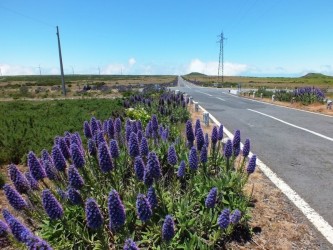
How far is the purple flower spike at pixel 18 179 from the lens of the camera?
11.5 ft

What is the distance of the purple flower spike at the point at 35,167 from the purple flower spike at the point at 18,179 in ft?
0.65

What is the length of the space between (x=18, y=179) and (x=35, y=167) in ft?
0.92

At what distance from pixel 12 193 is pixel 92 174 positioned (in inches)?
61.9

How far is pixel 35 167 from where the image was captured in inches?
149

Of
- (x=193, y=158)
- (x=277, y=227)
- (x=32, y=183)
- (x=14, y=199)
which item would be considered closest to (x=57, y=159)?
(x=32, y=183)

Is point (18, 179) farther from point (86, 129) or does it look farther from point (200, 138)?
point (200, 138)

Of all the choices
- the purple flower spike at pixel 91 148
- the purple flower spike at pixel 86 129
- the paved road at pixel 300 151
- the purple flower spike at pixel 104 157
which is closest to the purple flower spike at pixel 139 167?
the purple flower spike at pixel 104 157

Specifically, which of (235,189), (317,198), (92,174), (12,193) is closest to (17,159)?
(92,174)

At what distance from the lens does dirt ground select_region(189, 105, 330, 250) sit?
4.06 meters

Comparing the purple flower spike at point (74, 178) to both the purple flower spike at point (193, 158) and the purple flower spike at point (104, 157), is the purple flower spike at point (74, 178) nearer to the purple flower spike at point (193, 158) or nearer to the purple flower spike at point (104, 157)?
the purple flower spike at point (104, 157)

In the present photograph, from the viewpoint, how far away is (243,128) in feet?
42.4

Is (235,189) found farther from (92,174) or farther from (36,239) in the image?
(36,239)

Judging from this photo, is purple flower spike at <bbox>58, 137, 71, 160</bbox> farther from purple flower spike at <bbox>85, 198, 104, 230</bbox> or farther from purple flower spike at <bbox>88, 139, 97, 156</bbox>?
purple flower spike at <bbox>85, 198, 104, 230</bbox>

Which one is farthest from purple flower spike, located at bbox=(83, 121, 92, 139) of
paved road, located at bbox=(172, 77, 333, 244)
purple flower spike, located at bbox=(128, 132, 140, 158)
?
paved road, located at bbox=(172, 77, 333, 244)
